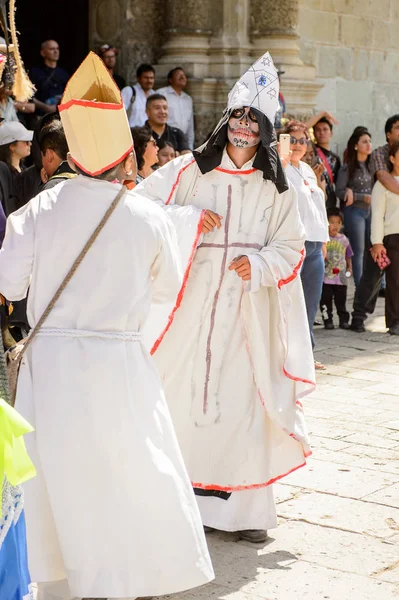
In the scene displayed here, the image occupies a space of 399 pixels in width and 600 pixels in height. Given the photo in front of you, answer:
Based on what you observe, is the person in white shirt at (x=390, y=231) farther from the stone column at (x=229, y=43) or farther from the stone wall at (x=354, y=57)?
the stone wall at (x=354, y=57)

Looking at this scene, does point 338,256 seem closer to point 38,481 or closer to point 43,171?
point 43,171

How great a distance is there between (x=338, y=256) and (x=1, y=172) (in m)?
4.89

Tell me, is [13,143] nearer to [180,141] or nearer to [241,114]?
[241,114]

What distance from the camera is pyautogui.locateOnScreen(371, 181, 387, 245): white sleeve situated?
1062 centimetres

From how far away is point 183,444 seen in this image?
5.16m

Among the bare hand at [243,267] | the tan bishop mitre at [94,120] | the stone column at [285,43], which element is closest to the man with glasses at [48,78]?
the stone column at [285,43]

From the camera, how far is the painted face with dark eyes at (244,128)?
16.8 feet

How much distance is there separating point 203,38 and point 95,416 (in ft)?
29.4

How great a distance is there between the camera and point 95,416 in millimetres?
3754

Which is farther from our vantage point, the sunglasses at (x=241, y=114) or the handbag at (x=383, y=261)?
the handbag at (x=383, y=261)

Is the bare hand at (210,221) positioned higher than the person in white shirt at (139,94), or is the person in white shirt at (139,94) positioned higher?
the person in white shirt at (139,94)

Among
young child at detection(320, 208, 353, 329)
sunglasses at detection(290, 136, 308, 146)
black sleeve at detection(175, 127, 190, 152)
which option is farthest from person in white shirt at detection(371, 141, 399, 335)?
sunglasses at detection(290, 136, 308, 146)

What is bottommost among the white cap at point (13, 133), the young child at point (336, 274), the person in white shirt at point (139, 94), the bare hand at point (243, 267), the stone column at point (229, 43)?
the young child at point (336, 274)

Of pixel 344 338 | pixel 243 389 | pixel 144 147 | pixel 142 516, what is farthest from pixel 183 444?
pixel 344 338
